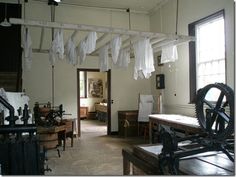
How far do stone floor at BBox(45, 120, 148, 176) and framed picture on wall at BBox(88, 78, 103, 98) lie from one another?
502 cm

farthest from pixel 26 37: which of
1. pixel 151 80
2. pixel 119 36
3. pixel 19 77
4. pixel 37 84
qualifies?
pixel 151 80

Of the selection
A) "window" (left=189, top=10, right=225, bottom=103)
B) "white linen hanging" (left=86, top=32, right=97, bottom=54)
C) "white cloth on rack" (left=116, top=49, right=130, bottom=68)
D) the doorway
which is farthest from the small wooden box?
the doorway

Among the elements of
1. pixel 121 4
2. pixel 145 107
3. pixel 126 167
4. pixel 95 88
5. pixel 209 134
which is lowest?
pixel 126 167

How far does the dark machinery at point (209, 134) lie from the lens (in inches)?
52.1

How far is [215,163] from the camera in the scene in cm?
140

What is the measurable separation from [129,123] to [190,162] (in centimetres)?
608

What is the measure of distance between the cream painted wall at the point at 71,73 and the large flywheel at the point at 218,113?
6081 millimetres

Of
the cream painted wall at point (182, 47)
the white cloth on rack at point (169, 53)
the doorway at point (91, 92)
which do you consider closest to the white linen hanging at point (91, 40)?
the white cloth on rack at point (169, 53)

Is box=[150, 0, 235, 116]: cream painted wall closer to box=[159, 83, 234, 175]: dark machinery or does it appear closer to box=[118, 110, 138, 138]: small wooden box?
box=[118, 110, 138, 138]: small wooden box

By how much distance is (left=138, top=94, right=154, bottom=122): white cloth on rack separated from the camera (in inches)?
289

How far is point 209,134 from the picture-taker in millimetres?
1489

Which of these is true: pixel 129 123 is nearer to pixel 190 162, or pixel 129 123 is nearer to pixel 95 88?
pixel 95 88

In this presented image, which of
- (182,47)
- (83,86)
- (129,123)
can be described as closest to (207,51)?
(182,47)

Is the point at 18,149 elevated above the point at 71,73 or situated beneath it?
situated beneath
